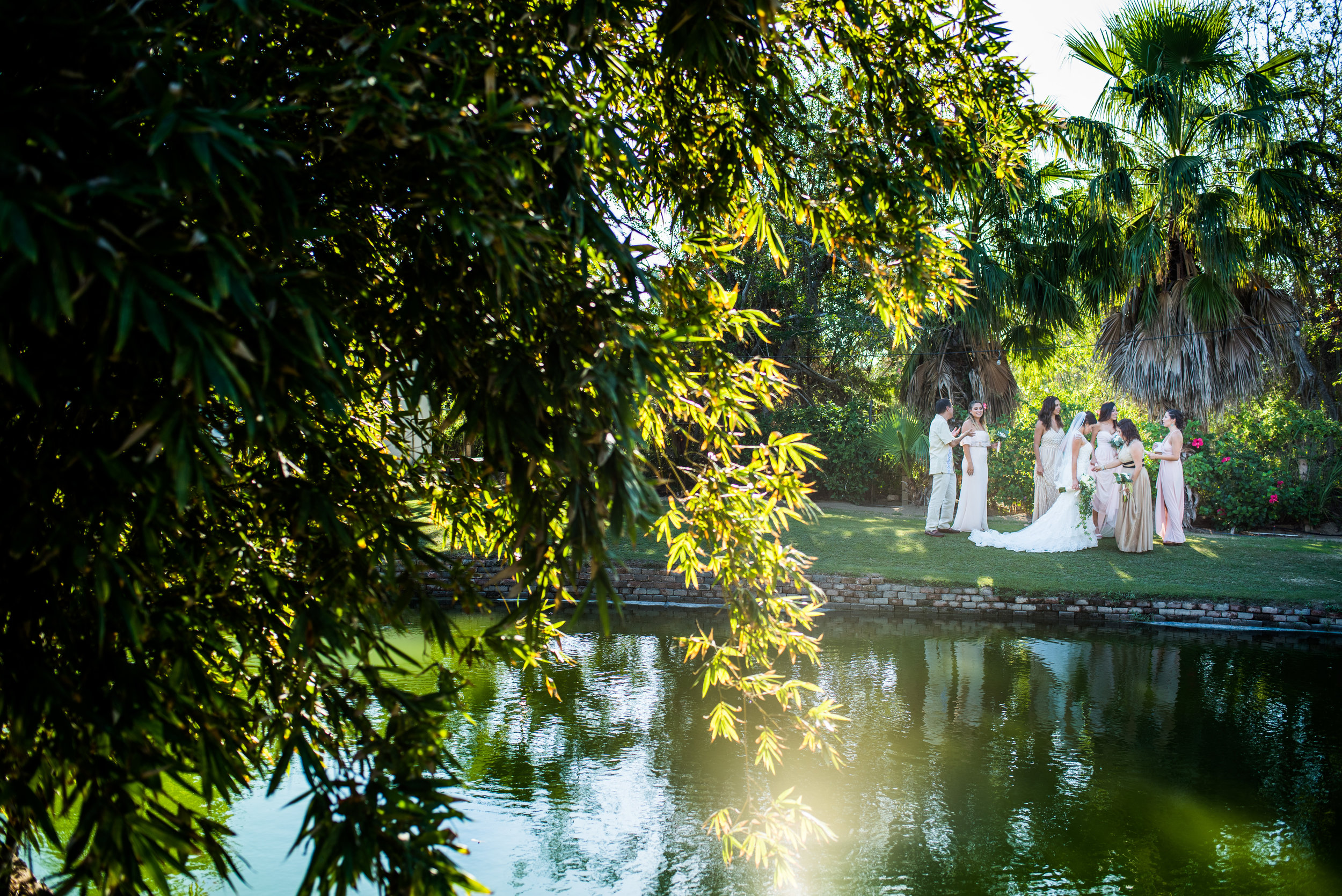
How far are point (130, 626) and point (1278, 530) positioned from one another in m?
16.4

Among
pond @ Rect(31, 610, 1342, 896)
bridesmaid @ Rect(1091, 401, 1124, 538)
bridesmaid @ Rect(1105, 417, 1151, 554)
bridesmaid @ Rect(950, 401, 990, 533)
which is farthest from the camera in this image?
bridesmaid @ Rect(950, 401, 990, 533)

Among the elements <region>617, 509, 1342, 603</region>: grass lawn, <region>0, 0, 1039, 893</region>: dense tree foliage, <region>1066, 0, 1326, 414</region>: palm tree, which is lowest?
<region>617, 509, 1342, 603</region>: grass lawn

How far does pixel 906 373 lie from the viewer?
577 inches

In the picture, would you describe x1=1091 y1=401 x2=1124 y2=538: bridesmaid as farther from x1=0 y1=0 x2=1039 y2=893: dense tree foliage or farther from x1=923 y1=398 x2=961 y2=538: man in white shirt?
x1=0 y1=0 x2=1039 y2=893: dense tree foliage

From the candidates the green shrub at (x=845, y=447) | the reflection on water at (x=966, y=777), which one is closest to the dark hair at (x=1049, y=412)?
the green shrub at (x=845, y=447)

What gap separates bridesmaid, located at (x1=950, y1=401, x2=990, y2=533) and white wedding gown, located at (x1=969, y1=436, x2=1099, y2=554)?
624 mm

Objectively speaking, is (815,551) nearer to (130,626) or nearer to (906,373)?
(906,373)

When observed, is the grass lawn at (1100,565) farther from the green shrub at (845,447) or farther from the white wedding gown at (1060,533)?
the green shrub at (845,447)

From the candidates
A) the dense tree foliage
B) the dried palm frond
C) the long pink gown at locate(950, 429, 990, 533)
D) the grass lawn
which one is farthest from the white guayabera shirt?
the dense tree foliage

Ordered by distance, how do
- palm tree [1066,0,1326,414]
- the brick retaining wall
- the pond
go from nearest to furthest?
the pond → the brick retaining wall → palm tree [1066,0,1326,414]

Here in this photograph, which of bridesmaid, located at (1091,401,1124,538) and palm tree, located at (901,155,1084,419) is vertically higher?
palm tree, located at (901,155,1084,419)

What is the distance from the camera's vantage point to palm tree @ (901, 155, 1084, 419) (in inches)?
489

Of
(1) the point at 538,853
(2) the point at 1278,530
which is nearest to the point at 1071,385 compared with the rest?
(2) the point at 1278,530

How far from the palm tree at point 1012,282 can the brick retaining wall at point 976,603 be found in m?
4.18
